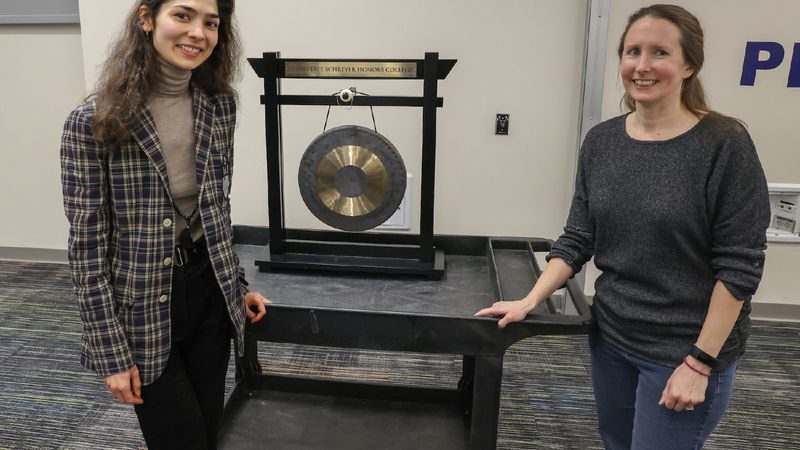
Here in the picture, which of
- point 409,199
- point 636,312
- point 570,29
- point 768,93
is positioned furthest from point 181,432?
point 768,93

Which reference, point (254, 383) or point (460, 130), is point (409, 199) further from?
point (254, 383)

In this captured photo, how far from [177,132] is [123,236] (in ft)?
0.79

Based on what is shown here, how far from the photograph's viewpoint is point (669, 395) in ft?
3.75

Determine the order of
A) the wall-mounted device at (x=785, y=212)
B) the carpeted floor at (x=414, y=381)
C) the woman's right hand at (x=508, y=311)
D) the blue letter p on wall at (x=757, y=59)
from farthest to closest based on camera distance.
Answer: the wall-mounted device at (x=785, y=212) < the blue letter p on wall at (x=757, y=59) < the carpeted floor at (x=414, y=381) < the woman's right hand at (x=508, y=311)

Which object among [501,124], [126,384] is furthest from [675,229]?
[501,124]

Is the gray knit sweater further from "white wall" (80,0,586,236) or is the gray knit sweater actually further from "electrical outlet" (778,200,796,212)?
"electrical outlet" (778,200,796,212)

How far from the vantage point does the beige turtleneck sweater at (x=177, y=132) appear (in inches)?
46.9

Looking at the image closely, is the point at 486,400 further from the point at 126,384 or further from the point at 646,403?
the point at 126,384

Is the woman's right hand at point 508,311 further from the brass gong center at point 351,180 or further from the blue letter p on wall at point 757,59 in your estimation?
the blue letter p on wall at point 757,59

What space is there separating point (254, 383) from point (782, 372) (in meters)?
2.20

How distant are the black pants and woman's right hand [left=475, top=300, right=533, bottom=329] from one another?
613 mm

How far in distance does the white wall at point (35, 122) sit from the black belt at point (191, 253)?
8.72 ft

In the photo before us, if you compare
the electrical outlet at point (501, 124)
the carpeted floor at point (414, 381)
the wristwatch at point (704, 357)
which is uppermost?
the electrical outlet at point (501, 124)

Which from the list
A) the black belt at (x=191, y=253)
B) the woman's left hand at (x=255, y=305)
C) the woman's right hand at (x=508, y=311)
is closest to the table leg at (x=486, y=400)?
the woman's right hand at (x=508, y=311)
